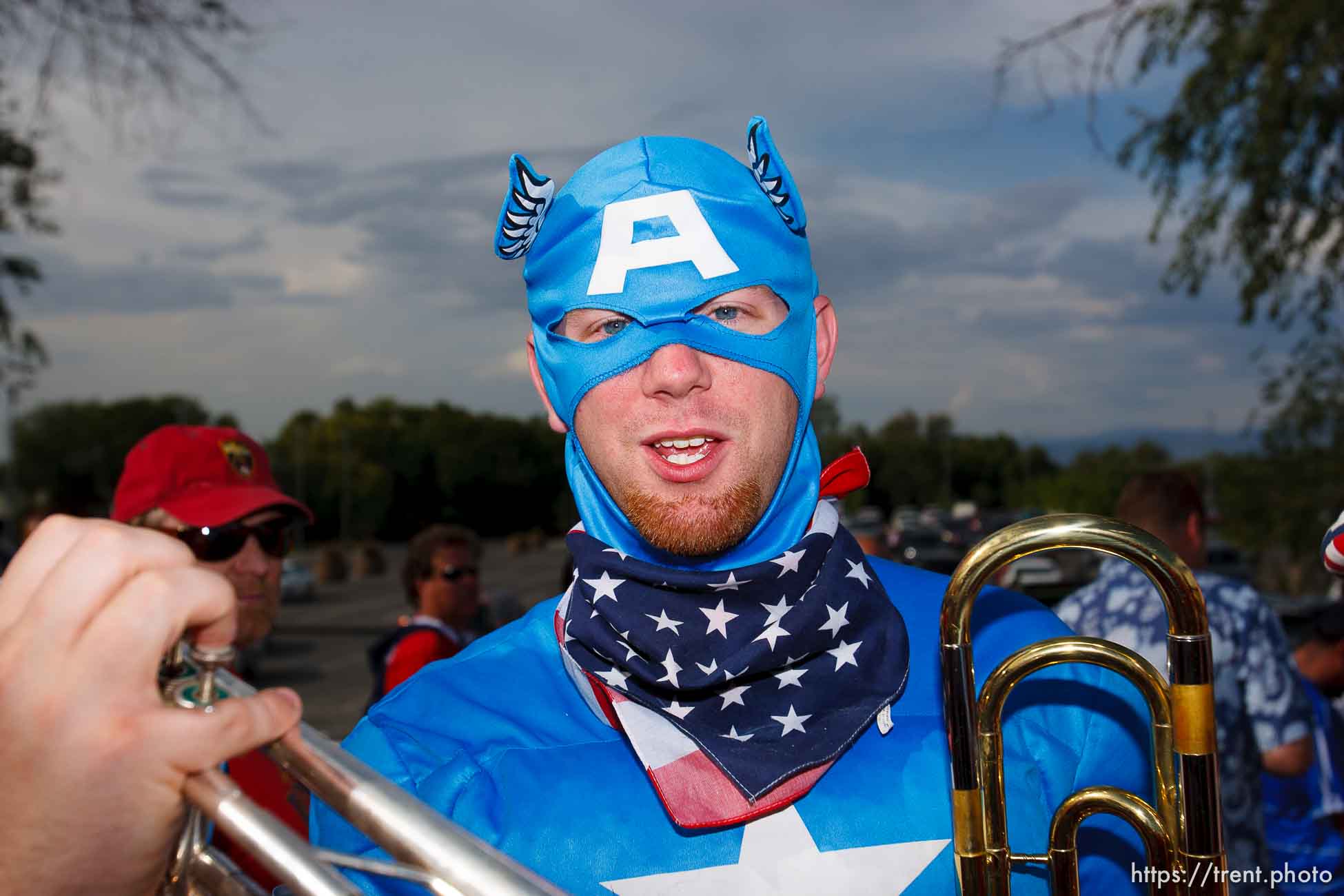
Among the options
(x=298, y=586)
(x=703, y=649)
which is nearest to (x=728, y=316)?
(x=703, y=649)

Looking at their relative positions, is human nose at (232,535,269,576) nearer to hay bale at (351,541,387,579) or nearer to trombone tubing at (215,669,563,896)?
trombone tubing at (215,669,563,896)

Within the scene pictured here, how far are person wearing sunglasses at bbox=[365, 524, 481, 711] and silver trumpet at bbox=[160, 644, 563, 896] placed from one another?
3.54m

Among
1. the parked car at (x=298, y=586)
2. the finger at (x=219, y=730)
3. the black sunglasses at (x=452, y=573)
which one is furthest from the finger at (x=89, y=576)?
the parked car at (x=298, y=586)

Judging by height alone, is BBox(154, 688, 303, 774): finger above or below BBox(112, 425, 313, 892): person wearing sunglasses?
above

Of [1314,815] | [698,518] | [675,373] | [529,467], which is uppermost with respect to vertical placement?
[675,373]

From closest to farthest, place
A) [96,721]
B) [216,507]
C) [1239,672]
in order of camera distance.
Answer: [96,721], [216,507], [1239,672]

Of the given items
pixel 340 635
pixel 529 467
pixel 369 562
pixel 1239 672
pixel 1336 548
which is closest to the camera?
pixel 1336 548

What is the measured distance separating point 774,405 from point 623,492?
0.99ft

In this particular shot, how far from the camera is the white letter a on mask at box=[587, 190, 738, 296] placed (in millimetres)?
1838

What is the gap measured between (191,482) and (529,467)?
89.6 meters

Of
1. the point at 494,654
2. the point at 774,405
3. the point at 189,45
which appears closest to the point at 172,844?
the point at 494,654

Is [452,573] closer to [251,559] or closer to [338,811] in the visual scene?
[251,559]

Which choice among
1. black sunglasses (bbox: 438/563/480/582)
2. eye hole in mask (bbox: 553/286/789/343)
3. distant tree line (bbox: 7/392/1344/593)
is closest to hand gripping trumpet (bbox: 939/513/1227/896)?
eye hole in mask (bbox: 553/286/789/343)

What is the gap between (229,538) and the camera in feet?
10.2
